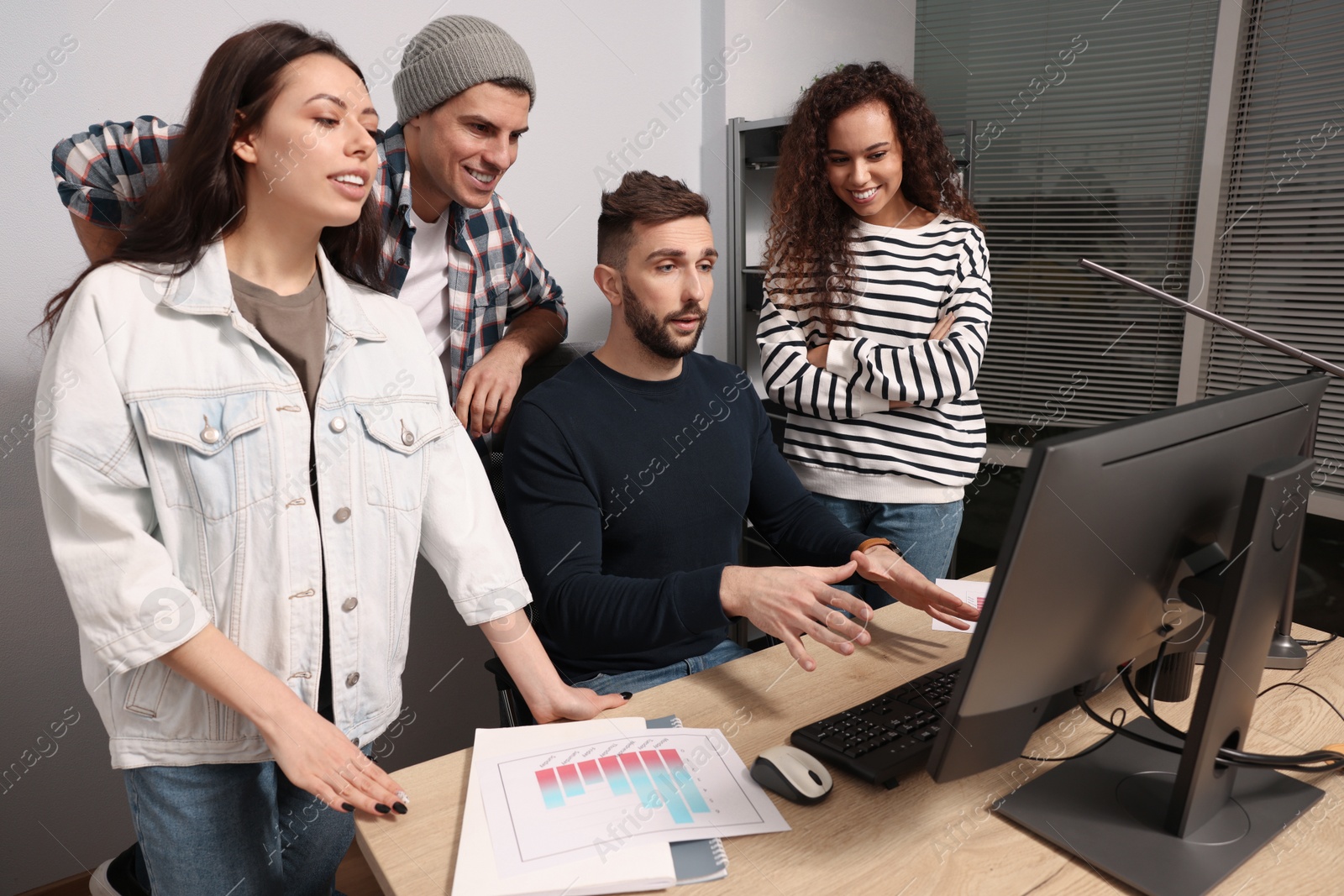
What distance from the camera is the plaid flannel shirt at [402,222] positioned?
1.32 meters

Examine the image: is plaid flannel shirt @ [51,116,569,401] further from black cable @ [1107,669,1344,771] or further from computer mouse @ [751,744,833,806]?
black cable @ [1107,669,1344,771]

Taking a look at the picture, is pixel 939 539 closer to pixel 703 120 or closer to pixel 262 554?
pixel 262 554

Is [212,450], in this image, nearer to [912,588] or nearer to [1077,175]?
[912,588]

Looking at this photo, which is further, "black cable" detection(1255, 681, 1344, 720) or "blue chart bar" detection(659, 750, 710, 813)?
"black cable" detection(1255, 681, 1344, 720)

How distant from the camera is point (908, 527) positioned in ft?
6.47

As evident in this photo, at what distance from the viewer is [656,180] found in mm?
1752

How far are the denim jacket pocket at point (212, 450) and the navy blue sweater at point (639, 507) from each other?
1.65ft

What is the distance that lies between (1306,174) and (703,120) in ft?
5.76

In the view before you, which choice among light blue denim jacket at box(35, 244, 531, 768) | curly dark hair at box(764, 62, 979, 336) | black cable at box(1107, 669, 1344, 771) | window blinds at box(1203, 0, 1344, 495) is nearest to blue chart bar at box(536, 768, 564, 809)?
light blue denim jacket at box(35, 244, 531, 768)

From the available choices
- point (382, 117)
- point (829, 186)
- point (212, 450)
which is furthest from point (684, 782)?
point (382, 117)

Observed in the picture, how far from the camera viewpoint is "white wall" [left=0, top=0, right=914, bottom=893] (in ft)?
5.81

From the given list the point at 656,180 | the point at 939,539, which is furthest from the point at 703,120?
the point at 939,539

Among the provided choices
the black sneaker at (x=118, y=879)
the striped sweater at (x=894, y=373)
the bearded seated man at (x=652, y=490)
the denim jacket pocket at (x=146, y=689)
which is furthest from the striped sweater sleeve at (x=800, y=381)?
the black sneaker at (x=118, y=879)

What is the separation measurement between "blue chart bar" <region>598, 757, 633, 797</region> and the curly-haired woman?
101 cm
